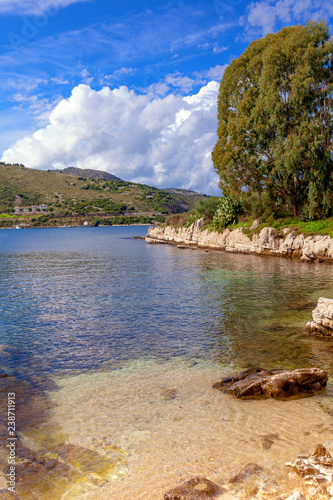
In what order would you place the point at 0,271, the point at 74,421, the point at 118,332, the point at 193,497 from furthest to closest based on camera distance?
the point at 0,271 < the point at 118,332 < the point at 74,421 < the point at 193,497

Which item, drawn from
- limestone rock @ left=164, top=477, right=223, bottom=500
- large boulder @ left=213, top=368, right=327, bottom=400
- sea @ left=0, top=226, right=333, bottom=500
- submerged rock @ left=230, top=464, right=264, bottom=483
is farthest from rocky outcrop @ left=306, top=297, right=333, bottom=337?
limestone rock @ left=164, top=477, right=223, bottom=500

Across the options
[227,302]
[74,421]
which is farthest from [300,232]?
[74,421]

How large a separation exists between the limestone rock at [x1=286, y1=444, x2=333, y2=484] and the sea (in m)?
0.16

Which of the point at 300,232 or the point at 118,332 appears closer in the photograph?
the point at 118,332

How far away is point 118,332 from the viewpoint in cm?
1298

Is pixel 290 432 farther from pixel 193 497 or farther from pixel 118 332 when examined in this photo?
pixel 118 332

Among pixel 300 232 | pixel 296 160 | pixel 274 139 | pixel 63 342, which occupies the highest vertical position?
pixel 274 139

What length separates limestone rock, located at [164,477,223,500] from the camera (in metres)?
4.51

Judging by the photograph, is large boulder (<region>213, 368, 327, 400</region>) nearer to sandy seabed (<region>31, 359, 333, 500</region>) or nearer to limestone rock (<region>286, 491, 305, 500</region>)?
sandy seabed (<region>31, 359, 333, 500</region>)

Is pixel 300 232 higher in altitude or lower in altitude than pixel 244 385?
higher

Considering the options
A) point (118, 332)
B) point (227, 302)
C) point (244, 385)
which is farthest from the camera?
point (227, 302)

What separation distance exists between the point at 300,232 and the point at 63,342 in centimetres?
2836

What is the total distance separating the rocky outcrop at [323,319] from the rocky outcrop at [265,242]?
19.3 meters

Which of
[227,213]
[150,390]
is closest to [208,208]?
[227,213]
